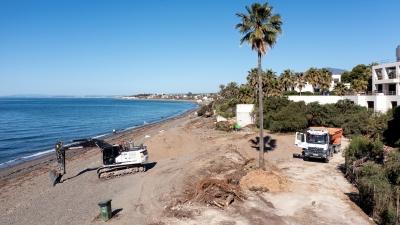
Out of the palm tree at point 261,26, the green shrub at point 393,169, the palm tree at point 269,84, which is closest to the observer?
the green shrub at point 393,169

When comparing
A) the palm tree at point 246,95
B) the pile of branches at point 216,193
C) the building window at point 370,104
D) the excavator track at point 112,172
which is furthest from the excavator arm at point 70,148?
the palm tree at point 246,95

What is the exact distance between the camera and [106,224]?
43.2ft

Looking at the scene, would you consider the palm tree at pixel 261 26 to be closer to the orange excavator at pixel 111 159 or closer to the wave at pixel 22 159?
the orange excavator at pixel 111 159

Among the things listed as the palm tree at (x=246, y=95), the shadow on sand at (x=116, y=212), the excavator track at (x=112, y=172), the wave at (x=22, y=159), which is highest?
the palm tree at (x=246, y=95)

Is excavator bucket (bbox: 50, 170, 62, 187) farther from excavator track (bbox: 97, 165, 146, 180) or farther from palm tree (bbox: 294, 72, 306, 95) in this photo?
palm tree (bbox: 294, 72, 306, 95)

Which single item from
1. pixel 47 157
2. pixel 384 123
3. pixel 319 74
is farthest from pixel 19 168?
pixel 319 74

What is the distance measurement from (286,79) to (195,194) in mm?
50635

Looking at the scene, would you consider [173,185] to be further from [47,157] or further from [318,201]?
[47,157]

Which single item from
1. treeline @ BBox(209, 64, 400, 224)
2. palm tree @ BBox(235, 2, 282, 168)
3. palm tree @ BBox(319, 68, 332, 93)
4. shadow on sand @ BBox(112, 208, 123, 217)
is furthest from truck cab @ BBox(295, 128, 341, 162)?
palm tree @ BBox(319, 68, 332, 93)

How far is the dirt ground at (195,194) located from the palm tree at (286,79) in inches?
1468

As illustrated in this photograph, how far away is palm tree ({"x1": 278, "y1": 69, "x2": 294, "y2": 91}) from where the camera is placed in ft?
202

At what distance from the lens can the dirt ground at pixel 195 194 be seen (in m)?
13.7

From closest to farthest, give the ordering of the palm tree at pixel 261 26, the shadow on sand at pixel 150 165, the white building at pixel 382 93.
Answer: the palm tree at pixel 261 26
the shadow on sand at pixel 150 165
the white building at pixel 382 93

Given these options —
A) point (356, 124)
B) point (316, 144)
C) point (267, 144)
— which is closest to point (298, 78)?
point (356, 124)
